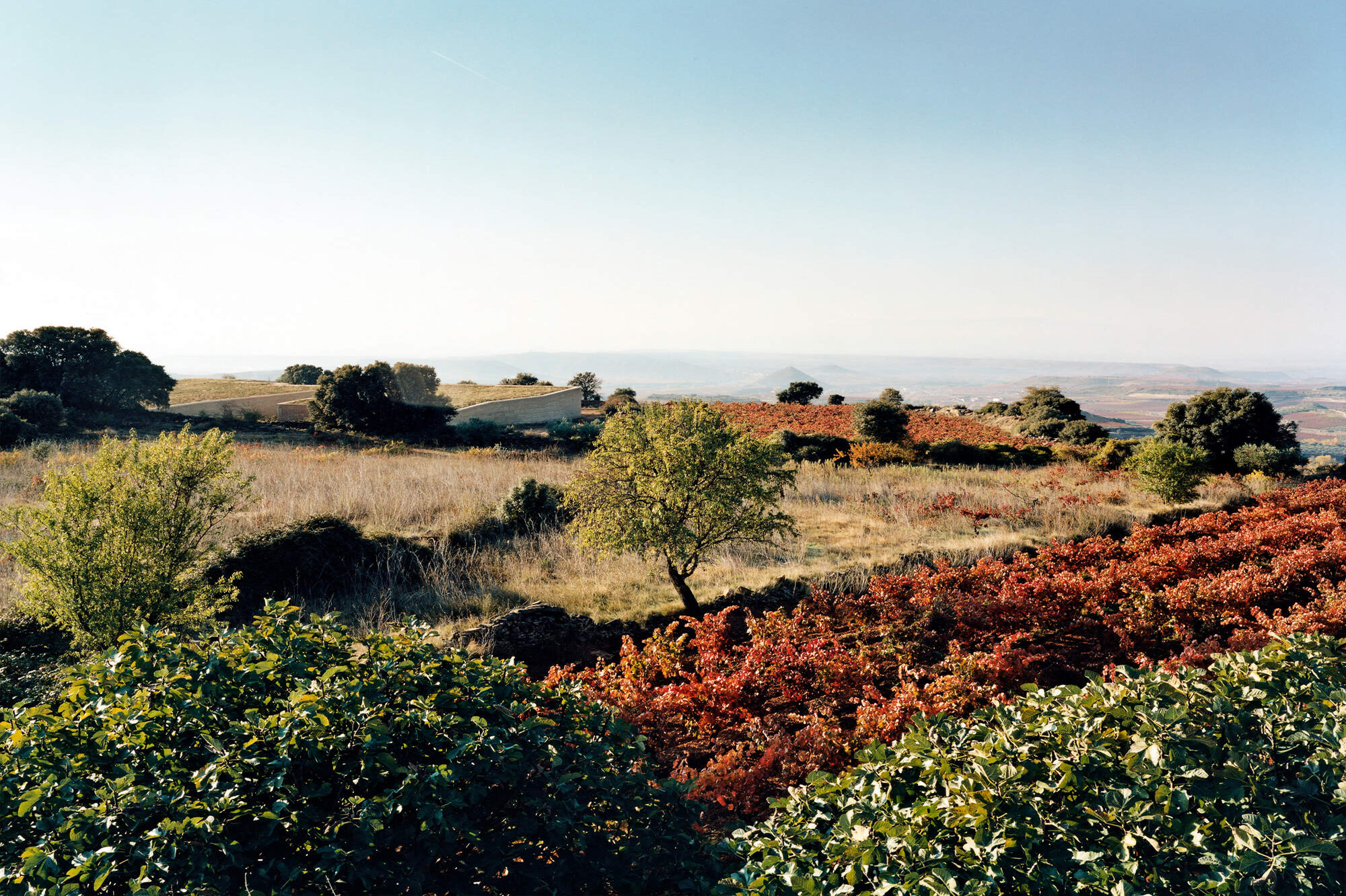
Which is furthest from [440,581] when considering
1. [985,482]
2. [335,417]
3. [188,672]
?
[335,417]

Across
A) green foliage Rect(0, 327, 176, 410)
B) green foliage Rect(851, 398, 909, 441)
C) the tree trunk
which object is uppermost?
green foliage Rect(0, 327, 176, 410)

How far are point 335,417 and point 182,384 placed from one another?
16769 millimetres

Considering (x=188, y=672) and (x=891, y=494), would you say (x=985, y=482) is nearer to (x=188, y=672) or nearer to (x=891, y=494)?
(x=891, y=494)

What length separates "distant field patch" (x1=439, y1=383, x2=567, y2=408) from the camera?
35750mm

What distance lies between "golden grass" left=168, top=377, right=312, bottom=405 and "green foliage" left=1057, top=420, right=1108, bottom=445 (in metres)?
36.7

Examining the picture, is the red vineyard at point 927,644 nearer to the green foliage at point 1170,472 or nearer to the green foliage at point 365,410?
the green foliage at point 1170,472

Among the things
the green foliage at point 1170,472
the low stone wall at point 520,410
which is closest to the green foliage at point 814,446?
the green foliage at point 1170,472

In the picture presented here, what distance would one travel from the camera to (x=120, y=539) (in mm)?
5332

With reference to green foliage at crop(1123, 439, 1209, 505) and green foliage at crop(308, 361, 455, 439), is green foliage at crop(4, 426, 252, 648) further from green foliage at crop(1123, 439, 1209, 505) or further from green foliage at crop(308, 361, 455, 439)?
green foliage at crop(308, 361, 455, 439)

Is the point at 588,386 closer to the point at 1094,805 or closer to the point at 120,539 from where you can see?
the point at 120,539

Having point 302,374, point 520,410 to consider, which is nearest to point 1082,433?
point 520,410

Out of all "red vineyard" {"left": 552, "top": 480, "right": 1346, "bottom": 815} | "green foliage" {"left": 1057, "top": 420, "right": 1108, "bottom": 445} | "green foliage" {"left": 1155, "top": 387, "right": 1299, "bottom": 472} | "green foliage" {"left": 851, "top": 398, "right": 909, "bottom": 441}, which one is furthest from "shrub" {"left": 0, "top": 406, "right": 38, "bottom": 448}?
"green foliage" {"left": 1155, "top": 387, "right": 1299, "bottom": 472}

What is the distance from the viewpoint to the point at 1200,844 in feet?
6.28

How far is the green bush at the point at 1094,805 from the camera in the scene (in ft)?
6.24
